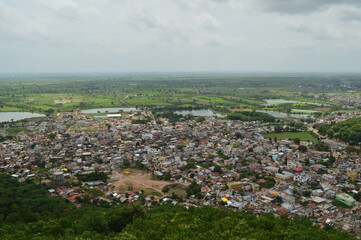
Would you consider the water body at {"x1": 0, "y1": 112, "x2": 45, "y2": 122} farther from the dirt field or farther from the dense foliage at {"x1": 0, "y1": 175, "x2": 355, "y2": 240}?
the dense foliage at {"x1": 0, "y1": 175, "x2": 355, "y2": 240}

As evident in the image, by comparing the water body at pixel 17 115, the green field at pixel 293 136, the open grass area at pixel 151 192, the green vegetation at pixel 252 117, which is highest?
the green vegetation at pixel 252 117

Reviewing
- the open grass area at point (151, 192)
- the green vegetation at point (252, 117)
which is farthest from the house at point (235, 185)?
the green vegetation at point (252, 117)

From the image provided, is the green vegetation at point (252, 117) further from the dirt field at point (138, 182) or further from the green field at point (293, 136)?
the dirt field at point (138, 182)

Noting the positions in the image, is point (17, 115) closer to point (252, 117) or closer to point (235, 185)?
point (252, 117)

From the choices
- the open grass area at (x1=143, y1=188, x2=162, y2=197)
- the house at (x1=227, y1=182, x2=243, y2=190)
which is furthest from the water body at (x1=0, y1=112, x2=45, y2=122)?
the house at (x1=227, y1=182, x2=243, y2=190)

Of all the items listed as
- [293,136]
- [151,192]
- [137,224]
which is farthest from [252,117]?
[137,224]

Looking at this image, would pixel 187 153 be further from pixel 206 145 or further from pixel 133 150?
pixel 133 150
